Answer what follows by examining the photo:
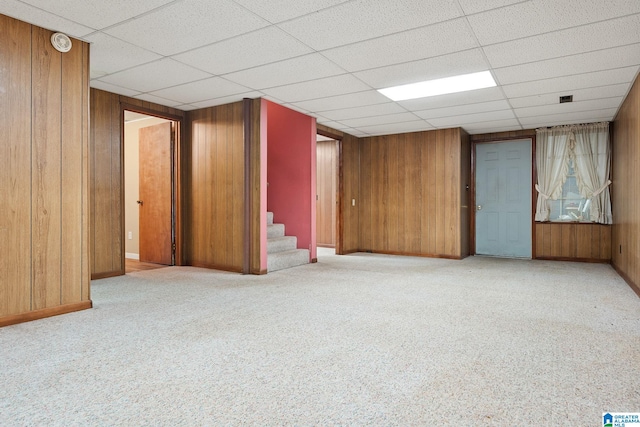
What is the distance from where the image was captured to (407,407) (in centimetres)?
176

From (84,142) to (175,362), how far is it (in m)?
2.23

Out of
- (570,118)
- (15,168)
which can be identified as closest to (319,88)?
(15,168)

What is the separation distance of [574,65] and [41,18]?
461 cm

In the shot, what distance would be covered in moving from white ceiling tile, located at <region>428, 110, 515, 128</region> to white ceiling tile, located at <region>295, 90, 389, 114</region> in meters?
1.55

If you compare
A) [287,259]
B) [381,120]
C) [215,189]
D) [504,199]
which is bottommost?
[287,259]

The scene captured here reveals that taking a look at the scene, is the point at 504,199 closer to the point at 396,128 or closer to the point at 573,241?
the point at 573,241

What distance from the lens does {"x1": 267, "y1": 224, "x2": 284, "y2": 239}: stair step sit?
6165mm

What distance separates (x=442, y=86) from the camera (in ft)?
15.1

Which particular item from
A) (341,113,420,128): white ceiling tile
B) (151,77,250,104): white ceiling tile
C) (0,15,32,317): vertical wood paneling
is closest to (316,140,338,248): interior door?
(341,113,420,128): white ceiling tile

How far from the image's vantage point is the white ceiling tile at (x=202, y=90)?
4555 millimetres

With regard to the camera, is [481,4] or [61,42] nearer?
[481,4]

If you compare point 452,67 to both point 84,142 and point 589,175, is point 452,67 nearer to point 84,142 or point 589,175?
point 84,142

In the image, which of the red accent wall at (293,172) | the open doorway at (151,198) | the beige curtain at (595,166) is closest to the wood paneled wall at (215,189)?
the open doorway at (151,198)

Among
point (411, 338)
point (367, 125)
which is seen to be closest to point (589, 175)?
point (367, 125)
